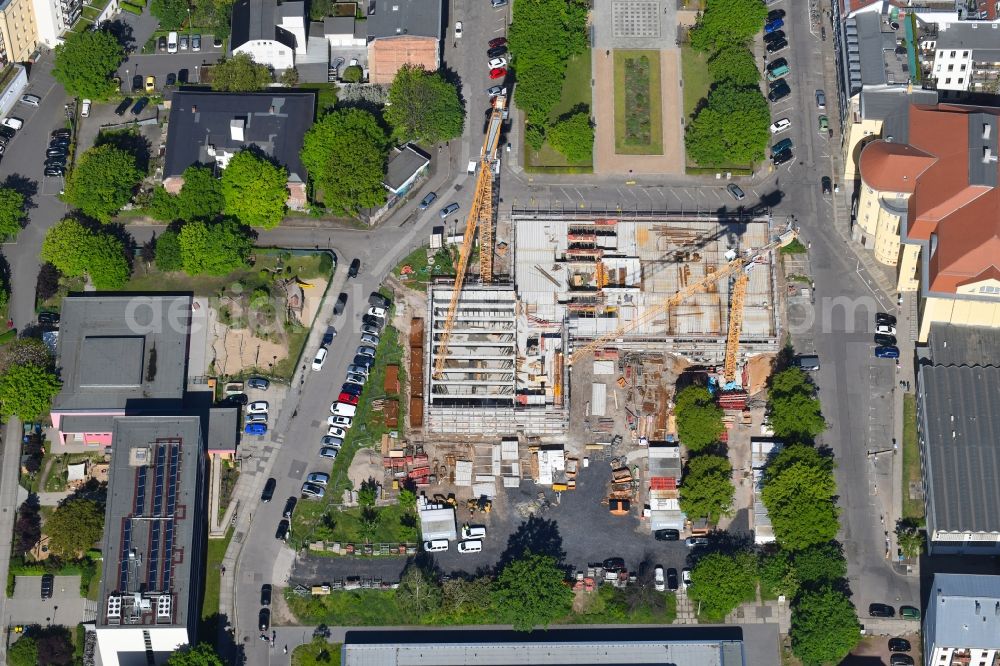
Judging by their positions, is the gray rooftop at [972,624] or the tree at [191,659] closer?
the tree at [191,659]

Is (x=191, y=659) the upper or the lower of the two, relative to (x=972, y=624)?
lower

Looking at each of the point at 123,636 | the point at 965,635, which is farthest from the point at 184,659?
→ the point at 965,635

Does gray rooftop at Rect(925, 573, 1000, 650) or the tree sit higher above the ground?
gray rooftop at Rect(925, 573, 1000, 650)

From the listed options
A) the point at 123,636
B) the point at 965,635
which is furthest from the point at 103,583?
the point at 965,635

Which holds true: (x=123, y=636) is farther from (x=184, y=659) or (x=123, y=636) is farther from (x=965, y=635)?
(x=965, y=635)

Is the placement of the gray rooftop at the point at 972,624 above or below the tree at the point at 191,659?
above

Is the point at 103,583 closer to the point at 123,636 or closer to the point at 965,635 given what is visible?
the point at 123,636

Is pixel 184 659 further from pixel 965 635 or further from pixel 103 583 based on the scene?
pixel 965 635

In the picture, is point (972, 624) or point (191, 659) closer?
point (191, 659)

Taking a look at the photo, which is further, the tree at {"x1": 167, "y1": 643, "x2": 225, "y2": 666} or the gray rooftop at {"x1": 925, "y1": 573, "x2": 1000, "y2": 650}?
the gray rooftop at {"x1": 925, "y1": 573, "x2": 1000, "y2": 650}
